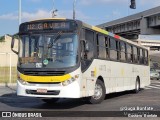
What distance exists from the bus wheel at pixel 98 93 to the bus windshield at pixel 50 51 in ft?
7.49

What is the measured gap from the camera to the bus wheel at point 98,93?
14.7 m

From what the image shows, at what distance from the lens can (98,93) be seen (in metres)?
15.0

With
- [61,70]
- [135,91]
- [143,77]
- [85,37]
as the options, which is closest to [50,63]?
[61,70]

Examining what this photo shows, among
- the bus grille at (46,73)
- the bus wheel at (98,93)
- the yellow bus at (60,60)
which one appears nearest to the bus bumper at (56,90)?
the yellow bus at (60,60)

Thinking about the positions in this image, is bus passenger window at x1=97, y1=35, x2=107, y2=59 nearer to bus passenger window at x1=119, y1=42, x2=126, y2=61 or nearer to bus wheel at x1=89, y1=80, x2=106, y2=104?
bus wheel at x1=89, y1=80, x2=106, y2=104

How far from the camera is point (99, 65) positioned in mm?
15047

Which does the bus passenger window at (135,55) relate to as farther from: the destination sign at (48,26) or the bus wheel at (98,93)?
the destination sign at (48,26)

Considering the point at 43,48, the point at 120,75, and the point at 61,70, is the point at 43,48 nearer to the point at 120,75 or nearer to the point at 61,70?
the point at 61,70

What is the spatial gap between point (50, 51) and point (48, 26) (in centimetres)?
100

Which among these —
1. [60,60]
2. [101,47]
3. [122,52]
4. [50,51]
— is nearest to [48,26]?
[50,51]

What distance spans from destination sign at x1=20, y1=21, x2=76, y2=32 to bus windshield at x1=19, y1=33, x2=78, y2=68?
0.88ft

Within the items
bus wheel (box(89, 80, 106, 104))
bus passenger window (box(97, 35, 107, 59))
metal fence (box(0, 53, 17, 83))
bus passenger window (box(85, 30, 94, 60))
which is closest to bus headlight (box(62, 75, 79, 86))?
bus passenger window (box(85, 30, 94, 60))

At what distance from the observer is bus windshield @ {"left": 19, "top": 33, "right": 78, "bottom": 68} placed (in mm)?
12867

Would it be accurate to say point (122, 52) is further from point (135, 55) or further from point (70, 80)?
point (70, 80)
